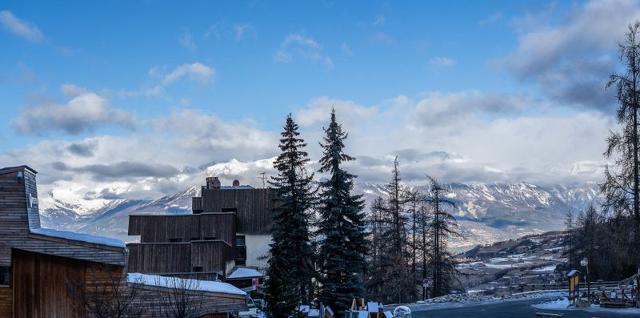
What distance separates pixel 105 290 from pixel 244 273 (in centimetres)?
2628

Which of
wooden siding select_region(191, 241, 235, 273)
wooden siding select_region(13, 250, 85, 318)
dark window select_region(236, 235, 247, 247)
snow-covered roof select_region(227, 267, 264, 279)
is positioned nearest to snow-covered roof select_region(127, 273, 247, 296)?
wooden siding select_region(13, 250, 85, 318)

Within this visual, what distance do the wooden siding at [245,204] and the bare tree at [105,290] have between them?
29538 millimetres

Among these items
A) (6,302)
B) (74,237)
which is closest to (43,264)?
(74,237)

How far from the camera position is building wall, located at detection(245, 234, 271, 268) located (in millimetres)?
53906

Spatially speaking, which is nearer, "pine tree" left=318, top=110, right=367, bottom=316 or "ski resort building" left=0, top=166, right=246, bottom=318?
"ski resort building" left=0, top=166, right=246, bottom=318

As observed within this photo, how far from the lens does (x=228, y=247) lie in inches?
1956

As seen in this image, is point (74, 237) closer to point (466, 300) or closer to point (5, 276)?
point (5, 276)

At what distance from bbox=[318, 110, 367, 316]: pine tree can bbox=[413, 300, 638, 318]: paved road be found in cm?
477

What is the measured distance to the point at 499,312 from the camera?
126 ft

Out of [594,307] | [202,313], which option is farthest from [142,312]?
[594,307]

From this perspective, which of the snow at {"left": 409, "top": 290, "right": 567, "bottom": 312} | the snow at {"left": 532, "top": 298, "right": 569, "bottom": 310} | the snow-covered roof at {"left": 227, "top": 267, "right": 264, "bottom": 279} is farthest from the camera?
the snow-covered roof at {"left": 227, "top": 267, "right": 264, "bottom": 279}

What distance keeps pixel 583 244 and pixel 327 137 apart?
43.0 m

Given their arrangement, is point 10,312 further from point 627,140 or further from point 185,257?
point 627,140

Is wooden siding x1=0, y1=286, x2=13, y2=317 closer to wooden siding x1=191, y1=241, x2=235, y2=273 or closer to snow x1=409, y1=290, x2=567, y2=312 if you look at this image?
wooden siding x1=191, y1=241, x2=235, y2=273
